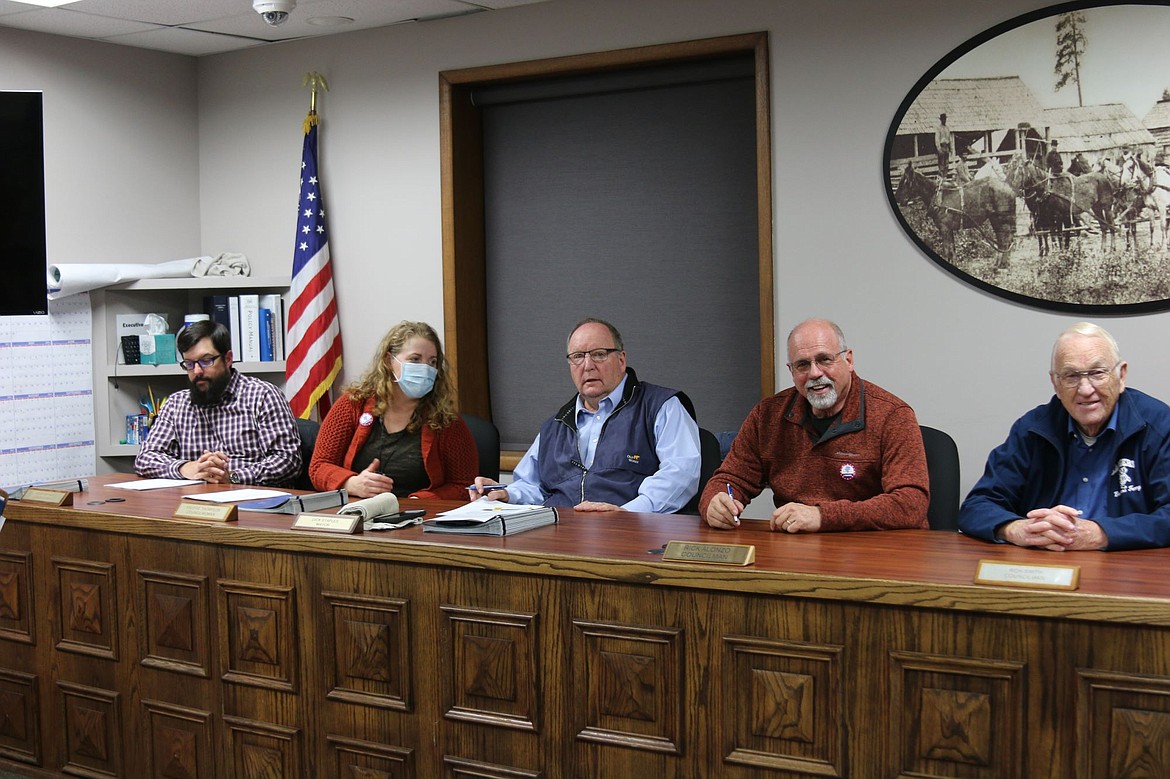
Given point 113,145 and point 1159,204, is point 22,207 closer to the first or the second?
point 113,145

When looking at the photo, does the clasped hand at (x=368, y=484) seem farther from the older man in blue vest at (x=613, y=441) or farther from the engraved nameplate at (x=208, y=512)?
the engraved nameplate at (x=208, y=512)

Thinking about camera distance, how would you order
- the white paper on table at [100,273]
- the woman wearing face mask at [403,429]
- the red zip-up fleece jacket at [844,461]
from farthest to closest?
the white paper on table at [100,273], the woman wearing face mask at [403,429], the red zip-up fleece jacket at [844,461]

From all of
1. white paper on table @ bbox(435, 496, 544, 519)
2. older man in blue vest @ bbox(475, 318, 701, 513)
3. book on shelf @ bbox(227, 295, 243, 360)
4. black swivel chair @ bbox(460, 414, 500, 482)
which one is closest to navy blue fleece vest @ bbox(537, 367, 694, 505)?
older man in blue vest @ bbox(475, 318, 701, 513)

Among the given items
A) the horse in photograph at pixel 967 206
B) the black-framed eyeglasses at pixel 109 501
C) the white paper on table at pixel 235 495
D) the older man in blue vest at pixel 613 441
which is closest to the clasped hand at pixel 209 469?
the white paper on table at pixel 235 495

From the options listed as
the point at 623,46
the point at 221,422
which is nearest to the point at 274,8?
the point at 623,46

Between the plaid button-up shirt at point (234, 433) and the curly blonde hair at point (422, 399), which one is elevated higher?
the curly blonde hair at point (422, 399)

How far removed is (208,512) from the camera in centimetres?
285

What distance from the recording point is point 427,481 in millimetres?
3799

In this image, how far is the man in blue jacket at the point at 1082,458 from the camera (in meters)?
2.51

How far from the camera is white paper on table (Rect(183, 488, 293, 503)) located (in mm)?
3172

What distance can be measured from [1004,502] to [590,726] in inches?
45.6

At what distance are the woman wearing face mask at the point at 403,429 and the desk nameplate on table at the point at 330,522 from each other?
963 mm

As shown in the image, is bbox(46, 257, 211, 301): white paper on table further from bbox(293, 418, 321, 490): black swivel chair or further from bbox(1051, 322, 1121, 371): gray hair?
bbox(1051, 322, 1121, 371): gray hair

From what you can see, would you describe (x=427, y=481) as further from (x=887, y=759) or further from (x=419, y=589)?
(x=887, y=759)
